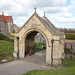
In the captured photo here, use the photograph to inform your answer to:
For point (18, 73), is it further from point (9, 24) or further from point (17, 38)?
point (9, 24)

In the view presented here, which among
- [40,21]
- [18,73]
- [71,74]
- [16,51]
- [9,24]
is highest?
[9,24]

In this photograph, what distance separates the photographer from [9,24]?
1922 inches

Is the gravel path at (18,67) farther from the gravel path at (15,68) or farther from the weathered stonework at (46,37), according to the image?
the weathered stonework at (46,37)

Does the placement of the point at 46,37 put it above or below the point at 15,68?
above

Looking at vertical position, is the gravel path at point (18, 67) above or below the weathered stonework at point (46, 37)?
below

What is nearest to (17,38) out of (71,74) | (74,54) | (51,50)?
(51,50)

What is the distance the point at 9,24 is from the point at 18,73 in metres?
42.8

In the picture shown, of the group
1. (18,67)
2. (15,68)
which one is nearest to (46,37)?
(18,67)

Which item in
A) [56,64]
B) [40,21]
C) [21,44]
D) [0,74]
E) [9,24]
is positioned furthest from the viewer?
[9,24]

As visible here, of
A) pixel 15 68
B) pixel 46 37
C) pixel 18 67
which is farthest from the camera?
pixel 46 37

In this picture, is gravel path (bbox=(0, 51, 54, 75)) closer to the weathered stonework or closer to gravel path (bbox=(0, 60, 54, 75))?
gravel path (bbox=(0, 60, 54, 75))

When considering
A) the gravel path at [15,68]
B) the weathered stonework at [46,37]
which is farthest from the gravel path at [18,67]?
the weathered stonework at [46,37]

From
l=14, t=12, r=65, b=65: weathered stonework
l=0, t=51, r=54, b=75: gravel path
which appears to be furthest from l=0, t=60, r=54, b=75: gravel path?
l=14, t=12, r=65, b=65: weathered stonework

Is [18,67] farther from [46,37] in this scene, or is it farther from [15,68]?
[46,37]
